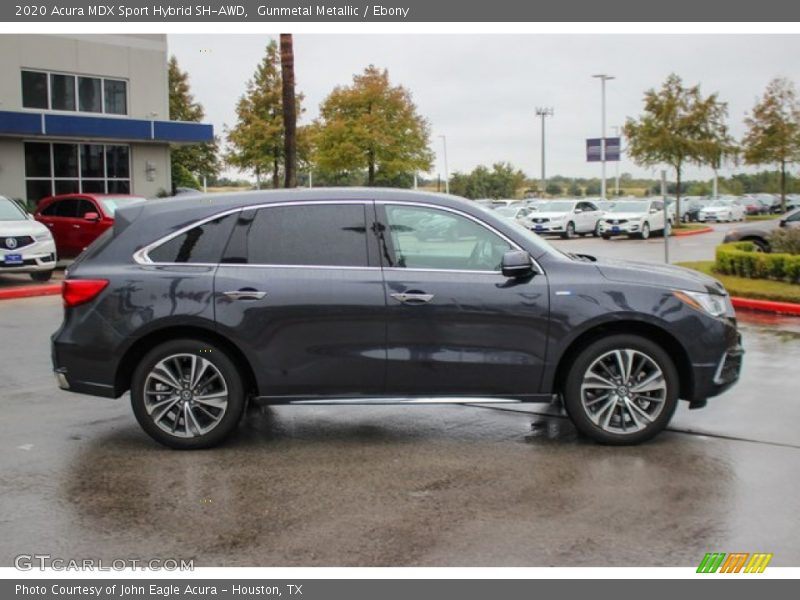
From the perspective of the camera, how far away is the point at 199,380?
6617 mm

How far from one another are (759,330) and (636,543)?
8.41 metres

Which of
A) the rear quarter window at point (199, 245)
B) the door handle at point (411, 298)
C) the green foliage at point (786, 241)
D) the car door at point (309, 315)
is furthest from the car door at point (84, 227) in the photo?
the door handle at point (411, 298)

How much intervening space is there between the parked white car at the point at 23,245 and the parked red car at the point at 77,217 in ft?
6.93

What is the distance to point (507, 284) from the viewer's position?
662 centimetres

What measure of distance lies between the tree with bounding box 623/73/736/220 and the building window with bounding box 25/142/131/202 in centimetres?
2297

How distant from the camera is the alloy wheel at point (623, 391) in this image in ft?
21.8

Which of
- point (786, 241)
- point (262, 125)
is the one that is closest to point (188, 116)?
point (262, 125)

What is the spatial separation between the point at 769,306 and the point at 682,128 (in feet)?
96.2

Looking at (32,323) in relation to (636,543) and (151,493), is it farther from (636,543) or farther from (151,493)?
(636,543)

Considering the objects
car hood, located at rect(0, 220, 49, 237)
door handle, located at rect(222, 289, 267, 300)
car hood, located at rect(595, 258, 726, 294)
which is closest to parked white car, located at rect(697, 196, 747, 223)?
car hood, located at rect(0, 220, 49, 237)

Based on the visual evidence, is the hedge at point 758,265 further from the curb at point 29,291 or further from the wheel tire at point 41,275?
the wheel tire at point 41,275

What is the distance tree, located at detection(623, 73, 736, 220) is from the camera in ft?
136

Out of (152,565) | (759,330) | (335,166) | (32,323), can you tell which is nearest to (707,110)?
(335,166)

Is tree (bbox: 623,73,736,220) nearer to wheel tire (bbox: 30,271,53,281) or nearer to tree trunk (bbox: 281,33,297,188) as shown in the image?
tree trunk (bbox: 281,33,297,188)
